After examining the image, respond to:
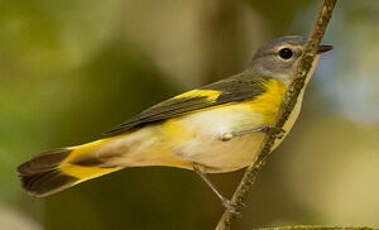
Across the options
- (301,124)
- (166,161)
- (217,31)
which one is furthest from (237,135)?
(301,124)

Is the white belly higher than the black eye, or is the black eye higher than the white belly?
the black eye

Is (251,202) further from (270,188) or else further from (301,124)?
(301,124)

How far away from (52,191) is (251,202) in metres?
1.55

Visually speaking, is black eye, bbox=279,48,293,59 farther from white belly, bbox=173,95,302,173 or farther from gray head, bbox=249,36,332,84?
white belly, bbox=173,95,302,173

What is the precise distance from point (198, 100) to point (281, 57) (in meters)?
0.50

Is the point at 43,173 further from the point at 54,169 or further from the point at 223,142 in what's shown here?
the point at 223,142

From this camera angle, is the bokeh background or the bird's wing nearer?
the bird's wing

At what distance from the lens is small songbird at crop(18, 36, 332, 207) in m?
2.84

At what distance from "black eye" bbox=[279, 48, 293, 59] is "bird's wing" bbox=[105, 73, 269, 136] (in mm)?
168

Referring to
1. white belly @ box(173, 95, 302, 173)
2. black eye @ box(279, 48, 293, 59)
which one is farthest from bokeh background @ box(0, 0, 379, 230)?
white belly @ box(173, 95, 302, 173)

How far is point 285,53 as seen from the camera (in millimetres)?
3201

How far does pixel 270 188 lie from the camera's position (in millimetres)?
4355

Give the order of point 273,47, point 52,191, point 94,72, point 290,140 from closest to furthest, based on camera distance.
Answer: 1. point 52,191
2. point 273,47
3. point 94,72
4. point 290,140

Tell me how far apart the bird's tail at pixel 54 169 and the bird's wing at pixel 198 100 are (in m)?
0.17
